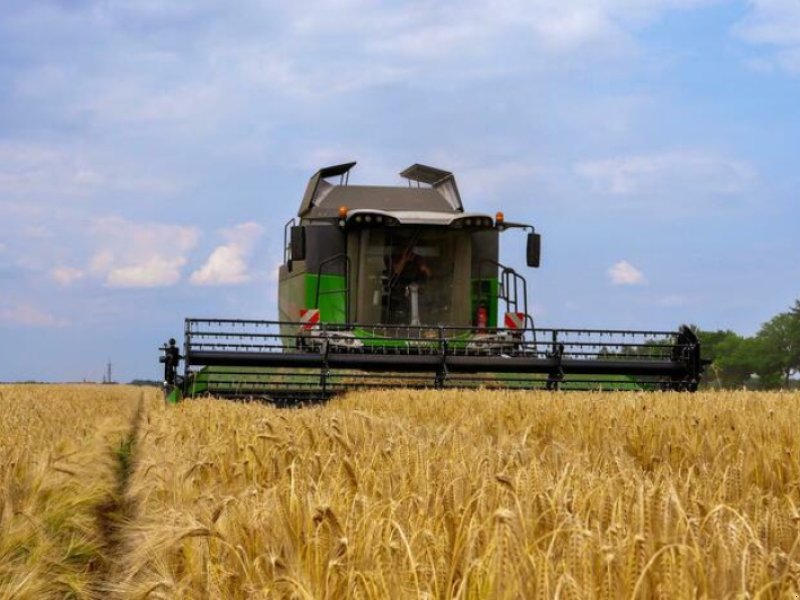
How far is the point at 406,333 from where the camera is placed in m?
13.6

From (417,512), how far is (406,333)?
428 inches

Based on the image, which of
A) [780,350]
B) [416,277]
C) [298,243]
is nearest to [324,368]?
[298,243]

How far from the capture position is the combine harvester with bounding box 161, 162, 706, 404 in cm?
1270

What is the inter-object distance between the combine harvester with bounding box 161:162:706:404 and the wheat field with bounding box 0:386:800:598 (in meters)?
5.85

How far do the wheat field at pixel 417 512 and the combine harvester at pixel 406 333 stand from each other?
585 cm

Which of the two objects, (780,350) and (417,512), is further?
(780,350)

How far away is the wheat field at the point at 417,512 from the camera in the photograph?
6.20ft

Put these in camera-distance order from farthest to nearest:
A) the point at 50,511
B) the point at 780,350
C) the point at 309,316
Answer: the point at 780,350
the point at 309,316
the point at 50,511

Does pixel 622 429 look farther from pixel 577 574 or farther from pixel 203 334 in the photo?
pixel 203 334

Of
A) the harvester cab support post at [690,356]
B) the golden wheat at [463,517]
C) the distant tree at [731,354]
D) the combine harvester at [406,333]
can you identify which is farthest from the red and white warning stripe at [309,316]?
the distant tree at [731,354]

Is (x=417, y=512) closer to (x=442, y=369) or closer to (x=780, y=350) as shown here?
(x=442, y=369)

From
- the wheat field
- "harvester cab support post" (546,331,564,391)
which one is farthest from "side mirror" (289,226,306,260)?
the wheat field

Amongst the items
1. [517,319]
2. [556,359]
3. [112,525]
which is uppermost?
[517,319]

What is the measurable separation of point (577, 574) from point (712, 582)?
0.26m
